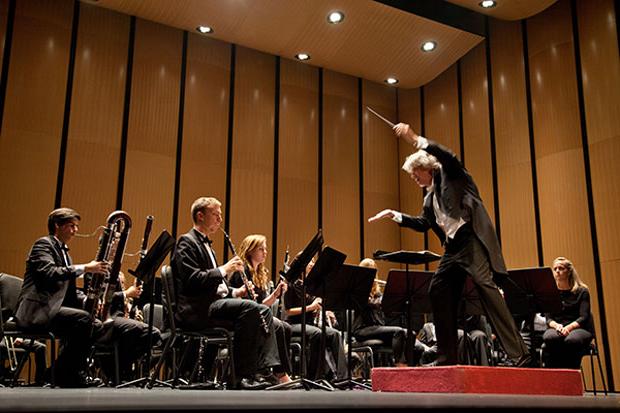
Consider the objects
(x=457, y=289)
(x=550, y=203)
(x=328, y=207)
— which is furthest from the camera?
(x=328, y=207)

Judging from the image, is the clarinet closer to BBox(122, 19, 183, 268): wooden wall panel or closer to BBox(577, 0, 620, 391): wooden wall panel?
BBox(122, 19, 183, 268): wooden wall panel

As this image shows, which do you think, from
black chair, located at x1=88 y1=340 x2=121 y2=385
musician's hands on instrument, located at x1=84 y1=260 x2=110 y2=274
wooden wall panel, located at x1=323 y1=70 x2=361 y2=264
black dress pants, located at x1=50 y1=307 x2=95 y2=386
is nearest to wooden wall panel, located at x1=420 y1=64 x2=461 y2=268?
wooden wall panel, located at x1=323 y1=70 x2=361 y2=264

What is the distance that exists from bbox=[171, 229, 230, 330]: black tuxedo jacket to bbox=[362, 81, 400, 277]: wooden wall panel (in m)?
4.44

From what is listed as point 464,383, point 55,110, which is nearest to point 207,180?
point 55,110

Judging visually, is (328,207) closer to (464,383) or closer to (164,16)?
(164,16)

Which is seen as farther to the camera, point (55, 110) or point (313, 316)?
point (55, 110)

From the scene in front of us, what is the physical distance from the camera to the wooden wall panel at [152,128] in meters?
6.82

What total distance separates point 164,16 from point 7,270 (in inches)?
132

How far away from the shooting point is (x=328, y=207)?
7984 millimetres

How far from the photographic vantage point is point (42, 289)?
371 cm

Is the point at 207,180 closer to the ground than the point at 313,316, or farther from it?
farther from it

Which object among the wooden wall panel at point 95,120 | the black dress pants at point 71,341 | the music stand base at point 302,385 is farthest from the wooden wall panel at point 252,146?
the music stand base at point 302,385

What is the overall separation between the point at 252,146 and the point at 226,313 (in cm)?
418

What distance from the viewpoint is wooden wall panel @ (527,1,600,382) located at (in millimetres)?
6246
